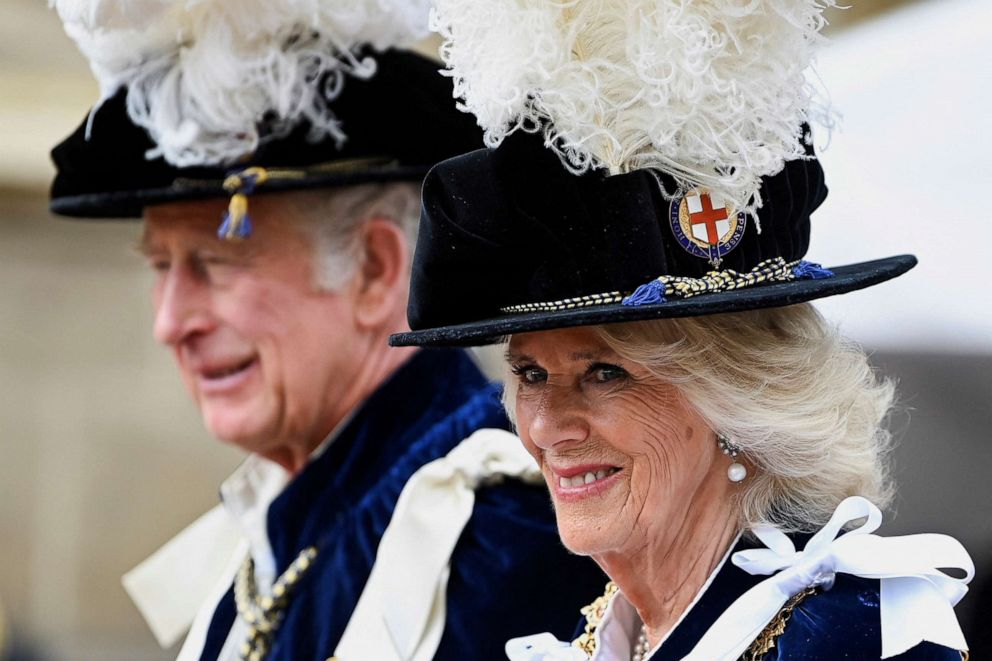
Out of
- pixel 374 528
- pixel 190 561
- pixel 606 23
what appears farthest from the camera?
pixel 190 561

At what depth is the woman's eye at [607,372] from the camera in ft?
6.69

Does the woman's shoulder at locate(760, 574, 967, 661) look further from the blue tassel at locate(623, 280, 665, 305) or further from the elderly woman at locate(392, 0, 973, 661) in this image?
the blue tassel at locate(623, 280, 665, 305)

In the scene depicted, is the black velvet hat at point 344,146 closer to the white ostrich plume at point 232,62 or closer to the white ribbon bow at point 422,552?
the white ostrich plume at point 232,62

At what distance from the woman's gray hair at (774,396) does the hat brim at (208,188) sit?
1290 millimetres

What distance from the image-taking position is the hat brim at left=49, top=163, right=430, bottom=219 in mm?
3092

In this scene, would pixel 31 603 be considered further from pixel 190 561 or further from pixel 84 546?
pixel 190 561

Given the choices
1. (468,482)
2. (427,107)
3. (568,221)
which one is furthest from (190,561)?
(568,221)

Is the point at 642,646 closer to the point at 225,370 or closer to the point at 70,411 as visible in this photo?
the point at 225,370

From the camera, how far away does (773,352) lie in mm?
2004

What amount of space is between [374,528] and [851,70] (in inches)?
98.1

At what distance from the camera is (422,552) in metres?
2.81

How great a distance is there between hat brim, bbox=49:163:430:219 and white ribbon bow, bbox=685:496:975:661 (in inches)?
62.2

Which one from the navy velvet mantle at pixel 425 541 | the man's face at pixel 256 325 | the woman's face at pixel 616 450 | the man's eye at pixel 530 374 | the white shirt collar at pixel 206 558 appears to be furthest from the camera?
the white shirt collar at pixel 206 558

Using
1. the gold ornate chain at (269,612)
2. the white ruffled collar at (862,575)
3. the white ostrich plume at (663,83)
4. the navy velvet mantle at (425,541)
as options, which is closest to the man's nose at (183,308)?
the navy velvet mantle at (425,541)
